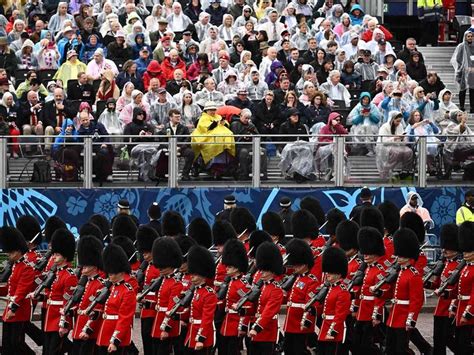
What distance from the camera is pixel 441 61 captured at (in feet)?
101

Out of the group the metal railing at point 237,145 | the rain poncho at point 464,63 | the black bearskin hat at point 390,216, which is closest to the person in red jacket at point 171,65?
→ the metal railing at point 237,145

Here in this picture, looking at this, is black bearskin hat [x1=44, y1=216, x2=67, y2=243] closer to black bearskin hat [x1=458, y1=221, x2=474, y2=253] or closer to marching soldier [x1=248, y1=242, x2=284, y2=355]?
marching soldier [x1=248, y1=242, x2=284, y2=355]

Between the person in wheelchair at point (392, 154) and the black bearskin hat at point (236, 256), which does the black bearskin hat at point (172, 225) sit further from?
the person in wheelchair at point (392, 154)

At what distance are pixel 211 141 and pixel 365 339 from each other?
205 inches

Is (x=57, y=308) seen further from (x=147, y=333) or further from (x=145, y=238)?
(x=145, y=238)

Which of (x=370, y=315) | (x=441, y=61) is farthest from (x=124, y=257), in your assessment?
(x=441, y=61)

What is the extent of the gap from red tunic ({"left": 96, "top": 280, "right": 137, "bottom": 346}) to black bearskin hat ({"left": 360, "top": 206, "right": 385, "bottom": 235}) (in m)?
3.99

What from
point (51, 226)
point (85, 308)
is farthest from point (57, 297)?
point (51, 226)

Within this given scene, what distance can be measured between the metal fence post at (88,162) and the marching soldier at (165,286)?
4.96 meters

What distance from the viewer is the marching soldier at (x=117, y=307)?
18922mm

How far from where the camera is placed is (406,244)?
66.8 feet

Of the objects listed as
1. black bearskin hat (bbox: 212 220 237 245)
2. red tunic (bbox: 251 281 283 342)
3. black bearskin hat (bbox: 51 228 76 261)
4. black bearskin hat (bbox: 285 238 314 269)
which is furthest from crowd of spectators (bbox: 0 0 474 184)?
red tunic (bbox: 251 281 283 342)

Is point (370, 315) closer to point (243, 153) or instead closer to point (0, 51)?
point (243, 153)

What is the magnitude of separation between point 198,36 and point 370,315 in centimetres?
952
